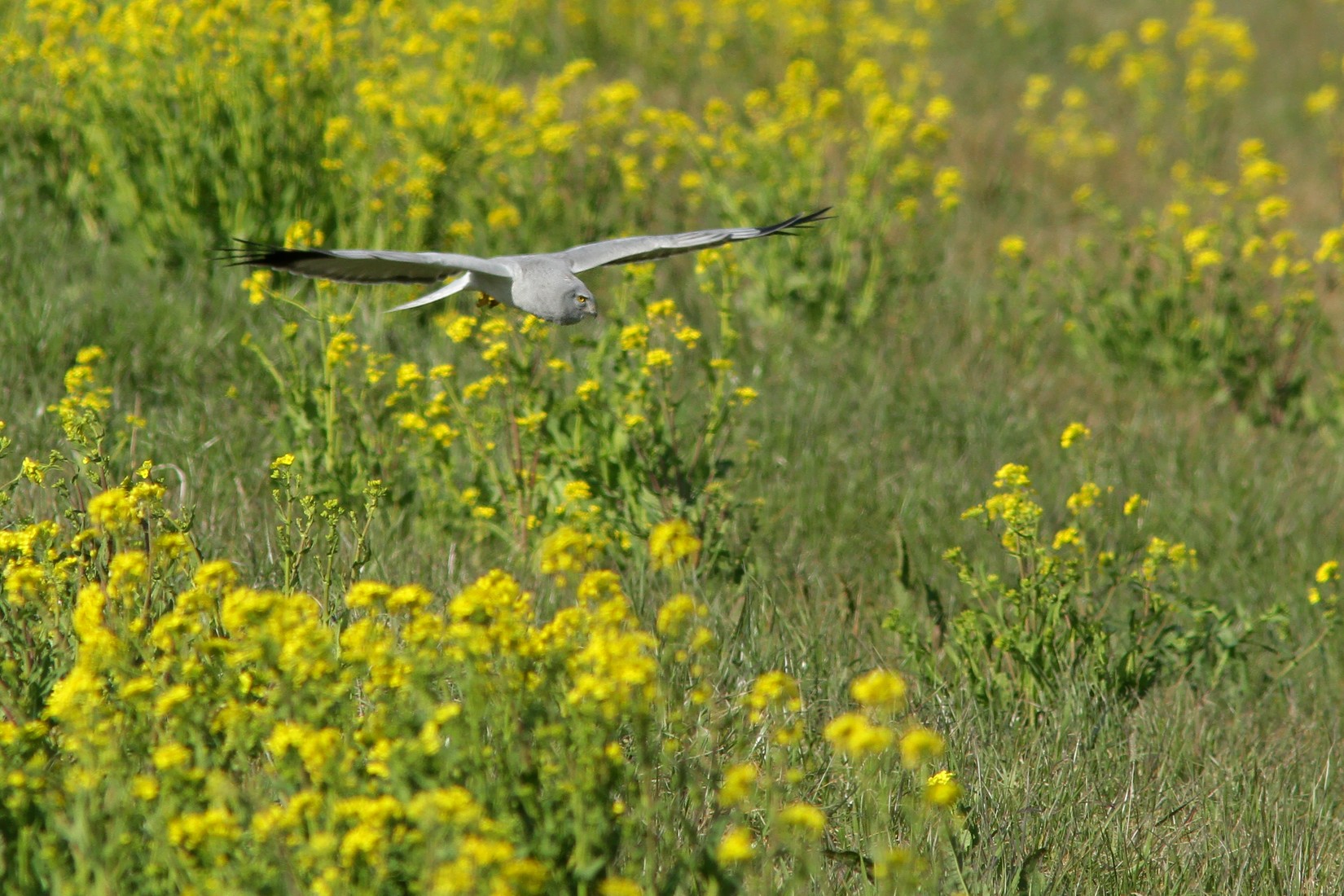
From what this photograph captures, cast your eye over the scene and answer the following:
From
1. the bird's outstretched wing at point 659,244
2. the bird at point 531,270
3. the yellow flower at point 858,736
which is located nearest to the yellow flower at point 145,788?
the yellow flower at point 858,736

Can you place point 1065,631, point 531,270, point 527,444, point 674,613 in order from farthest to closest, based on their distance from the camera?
1. point 527,444
2. point 1065,631
3. point 531,270
4. point 674,613

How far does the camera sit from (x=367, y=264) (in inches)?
127

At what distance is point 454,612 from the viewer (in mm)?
1906

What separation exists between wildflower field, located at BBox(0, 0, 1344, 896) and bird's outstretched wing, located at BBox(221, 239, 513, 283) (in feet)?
0.77

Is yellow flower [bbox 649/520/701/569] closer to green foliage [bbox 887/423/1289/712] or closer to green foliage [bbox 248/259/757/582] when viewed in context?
green foliage [bbox 887/423/1289/712]

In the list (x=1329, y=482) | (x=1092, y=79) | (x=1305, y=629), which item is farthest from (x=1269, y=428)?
(x=1092, y=79)

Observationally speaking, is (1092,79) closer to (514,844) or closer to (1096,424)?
(1096,424)

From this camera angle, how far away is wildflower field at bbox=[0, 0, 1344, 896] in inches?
75.0

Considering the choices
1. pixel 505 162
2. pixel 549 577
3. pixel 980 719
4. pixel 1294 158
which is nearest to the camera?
pixel 980 719

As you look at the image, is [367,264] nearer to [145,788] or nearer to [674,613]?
[674,613]

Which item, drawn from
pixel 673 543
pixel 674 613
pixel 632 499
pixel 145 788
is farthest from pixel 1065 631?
pixel 145 788

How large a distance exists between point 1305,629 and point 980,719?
1376mm

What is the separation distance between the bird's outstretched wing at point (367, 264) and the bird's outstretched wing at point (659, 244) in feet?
0.92

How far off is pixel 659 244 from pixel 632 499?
783 millimetres
